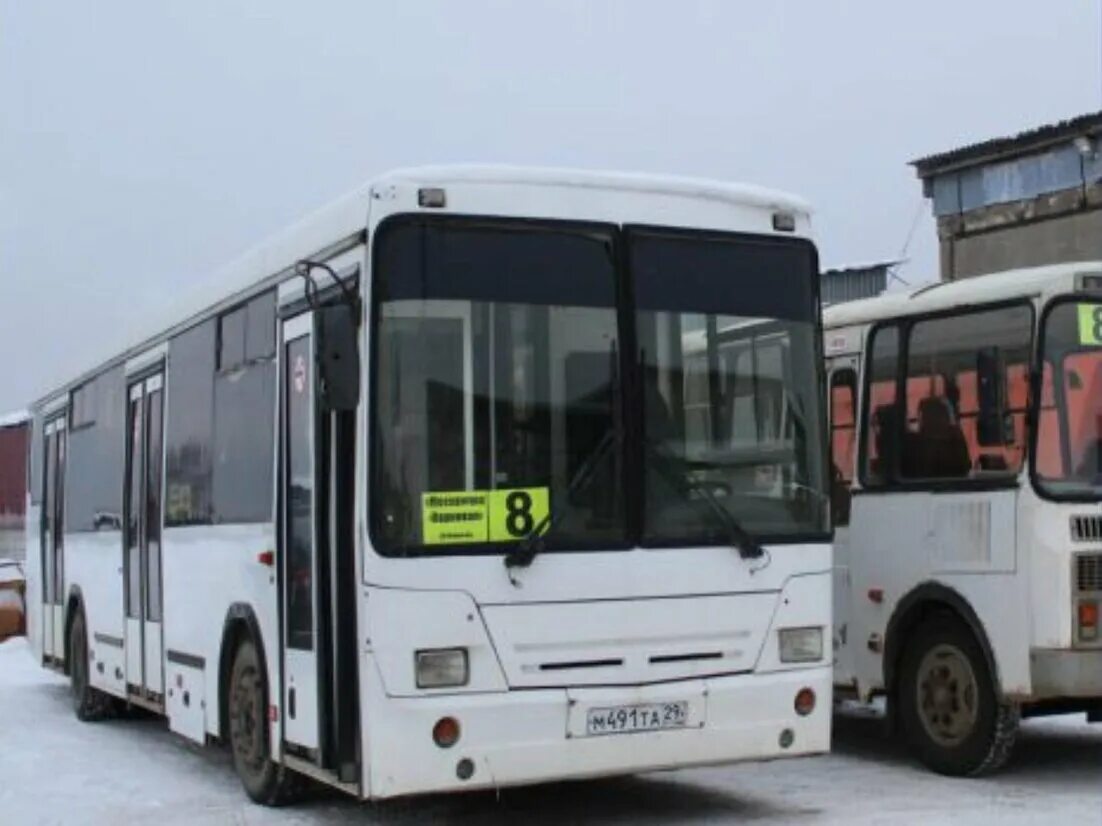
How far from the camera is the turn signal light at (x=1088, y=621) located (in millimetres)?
8500

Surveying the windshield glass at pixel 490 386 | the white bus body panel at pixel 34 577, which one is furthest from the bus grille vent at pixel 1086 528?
the white bus body panel at pixel 34 577

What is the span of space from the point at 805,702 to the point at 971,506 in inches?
79.7

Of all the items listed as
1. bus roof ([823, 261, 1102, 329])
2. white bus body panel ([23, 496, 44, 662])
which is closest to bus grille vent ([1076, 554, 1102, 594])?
bus roof ([823, 261, 1102, 329])

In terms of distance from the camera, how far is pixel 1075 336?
8.83 m

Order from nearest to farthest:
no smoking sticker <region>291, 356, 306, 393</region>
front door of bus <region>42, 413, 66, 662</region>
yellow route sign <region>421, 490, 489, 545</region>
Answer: yellow route sign <region>421, 490, 489, 545</region>, no smoking sticker <region>291, 356, 306, 393</region>, front door of bus <region>42, 413, 66, 662</region>

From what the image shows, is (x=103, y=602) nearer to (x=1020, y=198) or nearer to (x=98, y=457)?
(x=98, y=457)

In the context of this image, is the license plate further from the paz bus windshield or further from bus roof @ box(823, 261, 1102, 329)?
bus roof @ box(823, 261, 1102, 329)

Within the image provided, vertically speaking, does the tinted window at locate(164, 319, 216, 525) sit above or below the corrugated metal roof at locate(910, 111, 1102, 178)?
below

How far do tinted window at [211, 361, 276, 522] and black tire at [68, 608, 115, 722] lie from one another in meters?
4.63

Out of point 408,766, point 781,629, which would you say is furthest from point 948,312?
point 408,766

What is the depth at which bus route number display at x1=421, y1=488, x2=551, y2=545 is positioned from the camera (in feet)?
22.9

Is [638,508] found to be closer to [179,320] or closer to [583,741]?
[583,741]

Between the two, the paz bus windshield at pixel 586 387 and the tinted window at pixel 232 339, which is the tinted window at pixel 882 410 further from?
the tinted window at pixel 232 339

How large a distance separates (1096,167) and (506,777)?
19.0 metres
